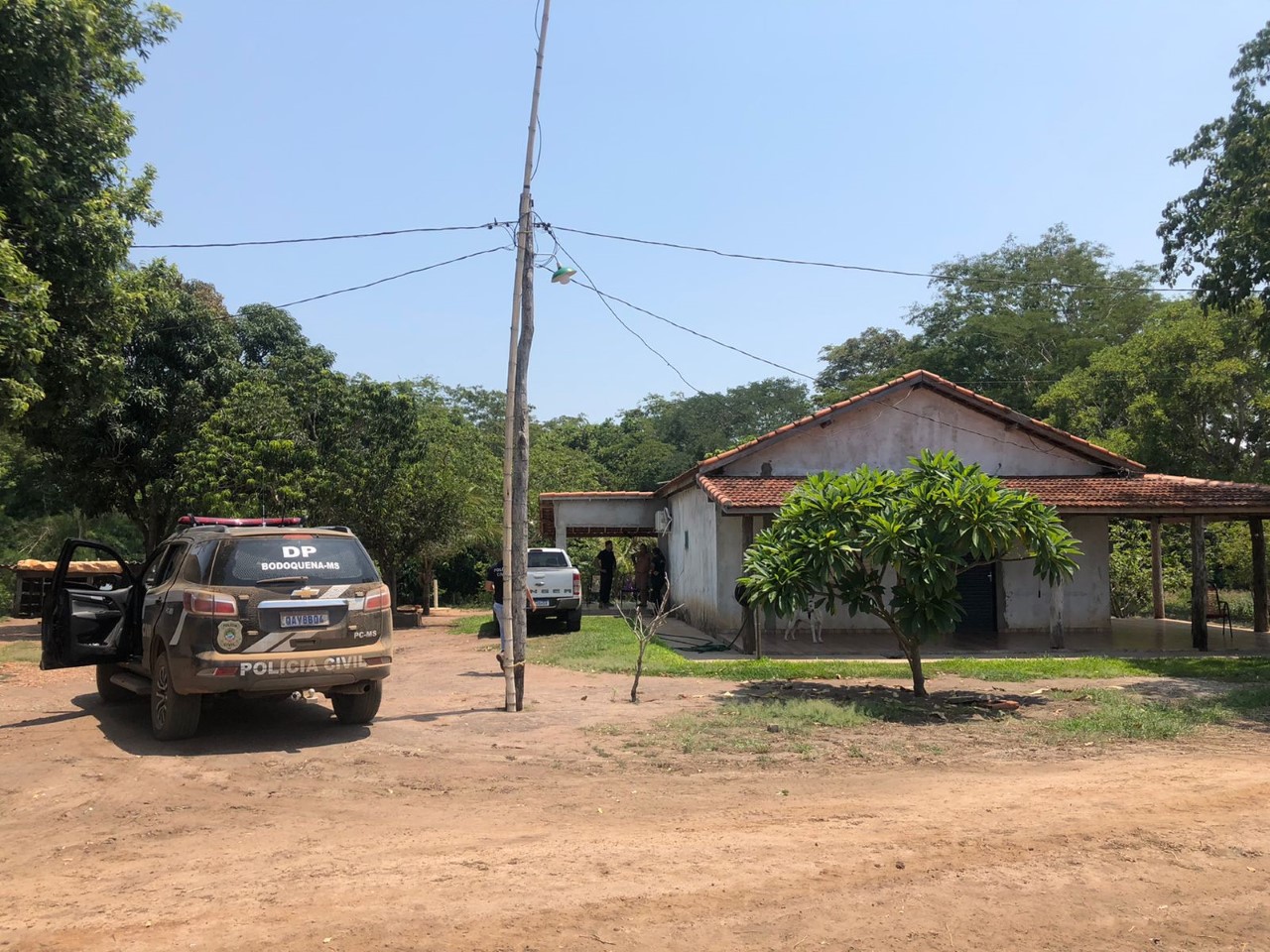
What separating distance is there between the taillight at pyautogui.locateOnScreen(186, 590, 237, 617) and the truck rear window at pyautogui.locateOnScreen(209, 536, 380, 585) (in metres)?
0.17

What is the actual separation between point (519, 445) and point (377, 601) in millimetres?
2561

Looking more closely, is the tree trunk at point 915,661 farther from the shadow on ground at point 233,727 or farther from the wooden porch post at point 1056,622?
the wooden porch post at point 1056,622

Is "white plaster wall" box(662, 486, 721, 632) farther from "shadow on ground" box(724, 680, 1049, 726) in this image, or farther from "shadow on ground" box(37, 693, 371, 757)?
"shadow on ground" box(37, 693, 371, 757)

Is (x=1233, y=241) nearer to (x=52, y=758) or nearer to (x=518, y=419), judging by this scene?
(x=518, y=419)

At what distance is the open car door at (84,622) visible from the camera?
9586 mm

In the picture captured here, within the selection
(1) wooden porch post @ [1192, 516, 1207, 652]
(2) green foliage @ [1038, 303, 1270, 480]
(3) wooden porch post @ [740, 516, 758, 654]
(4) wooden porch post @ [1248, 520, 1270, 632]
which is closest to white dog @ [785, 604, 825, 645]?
(3) wooden porch post @ [740, 516, 758, 654]

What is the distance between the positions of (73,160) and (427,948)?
1288cm

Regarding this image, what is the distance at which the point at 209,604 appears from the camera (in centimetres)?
814

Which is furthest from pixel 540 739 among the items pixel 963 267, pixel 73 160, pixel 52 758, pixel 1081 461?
pixel 963 267

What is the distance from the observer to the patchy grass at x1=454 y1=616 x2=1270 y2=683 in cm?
1360

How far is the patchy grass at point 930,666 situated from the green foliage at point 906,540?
7.55ft

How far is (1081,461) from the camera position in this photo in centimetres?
1961

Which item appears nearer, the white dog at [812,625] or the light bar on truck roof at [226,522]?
the light bar on truck roof at [226,522]

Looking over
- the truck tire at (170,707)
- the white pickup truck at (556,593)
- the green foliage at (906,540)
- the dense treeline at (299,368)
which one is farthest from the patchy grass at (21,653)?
the green foliage at (906,540)
